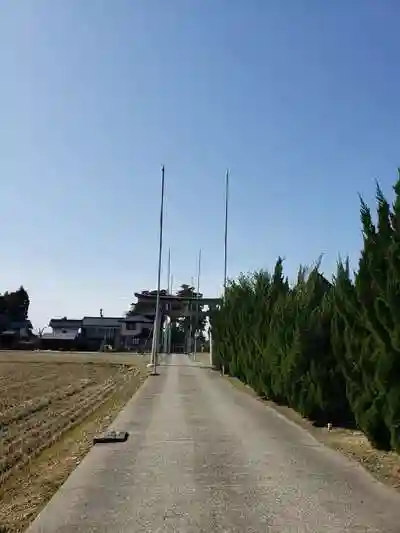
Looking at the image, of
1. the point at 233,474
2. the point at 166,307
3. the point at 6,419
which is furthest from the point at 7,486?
the point at 166,307

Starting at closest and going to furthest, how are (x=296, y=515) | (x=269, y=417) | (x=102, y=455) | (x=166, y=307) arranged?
(x=296, y=515) → (x=102, y=455) → (x=269, y=417) → (x=166, y=307)

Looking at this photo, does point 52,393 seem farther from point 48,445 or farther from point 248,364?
point 48,445

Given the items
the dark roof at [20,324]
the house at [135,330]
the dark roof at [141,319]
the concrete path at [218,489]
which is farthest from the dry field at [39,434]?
the dark roof at [20,324]

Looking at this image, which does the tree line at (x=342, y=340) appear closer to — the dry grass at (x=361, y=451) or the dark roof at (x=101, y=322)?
the dry grass at (x=361, y=451)

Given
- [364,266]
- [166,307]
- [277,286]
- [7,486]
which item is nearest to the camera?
[7,486]

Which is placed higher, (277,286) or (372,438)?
(277,286)

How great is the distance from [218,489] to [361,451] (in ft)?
11.7

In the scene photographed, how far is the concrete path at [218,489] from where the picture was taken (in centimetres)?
604

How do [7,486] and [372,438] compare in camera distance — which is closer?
[7,486]

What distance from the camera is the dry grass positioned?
27.5 feet

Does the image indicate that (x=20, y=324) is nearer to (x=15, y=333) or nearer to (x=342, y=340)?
(x=15, y=333)

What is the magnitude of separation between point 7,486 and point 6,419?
7631mm

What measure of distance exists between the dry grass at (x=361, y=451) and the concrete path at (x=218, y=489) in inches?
9.9

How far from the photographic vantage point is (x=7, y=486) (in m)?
7.91
